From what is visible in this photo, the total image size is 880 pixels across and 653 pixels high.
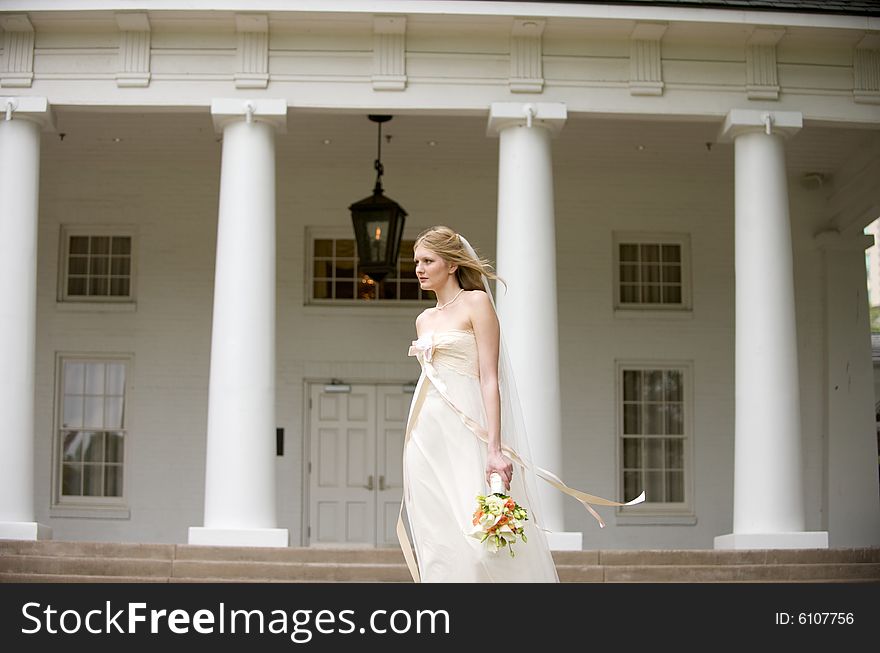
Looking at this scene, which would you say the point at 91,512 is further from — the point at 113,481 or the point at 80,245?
the point at 80,245

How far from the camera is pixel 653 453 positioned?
59.3 feet

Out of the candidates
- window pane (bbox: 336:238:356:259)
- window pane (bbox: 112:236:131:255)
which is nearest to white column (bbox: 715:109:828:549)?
window pane (bbox: 336:238:356:259)

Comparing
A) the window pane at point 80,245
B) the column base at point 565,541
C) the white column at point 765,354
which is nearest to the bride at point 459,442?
the column base at point 565,541

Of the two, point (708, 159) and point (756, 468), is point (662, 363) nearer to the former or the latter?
point (708, 159)

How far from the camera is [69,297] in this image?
17859 mm

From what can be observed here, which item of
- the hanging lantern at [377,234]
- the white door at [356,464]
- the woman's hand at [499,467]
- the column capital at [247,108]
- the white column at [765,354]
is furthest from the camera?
the white door at [356,464]

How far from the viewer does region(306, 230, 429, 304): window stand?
17969 mm

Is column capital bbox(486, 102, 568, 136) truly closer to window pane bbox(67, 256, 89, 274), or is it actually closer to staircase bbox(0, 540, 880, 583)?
staircase bbox(0, 540, 880, 583)

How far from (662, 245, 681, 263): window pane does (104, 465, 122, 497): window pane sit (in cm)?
826

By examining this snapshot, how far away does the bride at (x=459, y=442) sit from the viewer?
613cm

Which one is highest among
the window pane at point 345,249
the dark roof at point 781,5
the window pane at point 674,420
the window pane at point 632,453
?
the dark roof at point 781,5

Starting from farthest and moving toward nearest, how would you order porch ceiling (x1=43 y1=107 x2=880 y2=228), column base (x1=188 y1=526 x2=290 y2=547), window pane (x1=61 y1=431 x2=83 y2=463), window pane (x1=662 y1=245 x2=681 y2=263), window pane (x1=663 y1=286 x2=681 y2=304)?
window pane (x1=662 y1=245 x2=681 y2=263) < window pane (x1=663 y1=286 x2=681 y2=304) < window pane (x1=61 y1=431 x2=83 y2=463) < porch ceiling (x1=43 y1=107 x2=880 y2=228) < column base (x1=188 y1=526 x2=290 y2=547)

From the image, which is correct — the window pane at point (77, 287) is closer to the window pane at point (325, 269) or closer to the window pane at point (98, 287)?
the window pane at point (98, 287)

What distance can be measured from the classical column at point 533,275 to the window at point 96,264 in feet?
21.7
